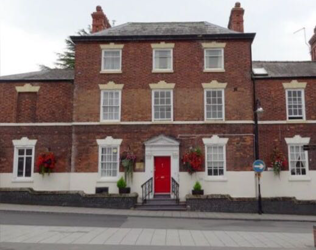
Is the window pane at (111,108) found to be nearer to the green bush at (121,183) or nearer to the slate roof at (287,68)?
the green bush at (121,183)

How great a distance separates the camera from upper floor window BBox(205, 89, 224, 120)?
71.6 ft

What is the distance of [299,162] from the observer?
21625mm

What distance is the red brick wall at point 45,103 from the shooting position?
22.8 meters

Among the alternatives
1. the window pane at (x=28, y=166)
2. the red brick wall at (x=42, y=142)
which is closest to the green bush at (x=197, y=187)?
the red brick wall at (x=42, y=142)

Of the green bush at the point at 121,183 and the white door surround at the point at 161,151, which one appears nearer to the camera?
the green bush at the point at 121,183

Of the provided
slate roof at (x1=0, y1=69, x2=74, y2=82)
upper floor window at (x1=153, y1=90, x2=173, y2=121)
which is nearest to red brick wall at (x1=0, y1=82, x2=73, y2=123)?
slate roof at (x1=0, y1=69, x2=74, y2=82)

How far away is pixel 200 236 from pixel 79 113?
12833mm

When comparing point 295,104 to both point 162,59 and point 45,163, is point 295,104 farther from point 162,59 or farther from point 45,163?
point 45,163

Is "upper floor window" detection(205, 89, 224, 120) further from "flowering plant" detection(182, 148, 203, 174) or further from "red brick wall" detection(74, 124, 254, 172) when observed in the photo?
"flowering plant" detection(182, 148, 203, 174)

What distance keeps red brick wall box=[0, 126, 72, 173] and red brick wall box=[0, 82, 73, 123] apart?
64 cm

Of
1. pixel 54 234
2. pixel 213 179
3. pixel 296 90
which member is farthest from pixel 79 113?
pixel 296 90

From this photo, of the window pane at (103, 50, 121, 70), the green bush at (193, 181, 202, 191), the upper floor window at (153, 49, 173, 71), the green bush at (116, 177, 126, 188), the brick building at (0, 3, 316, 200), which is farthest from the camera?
the window pane at (103, 50, 121, 70)

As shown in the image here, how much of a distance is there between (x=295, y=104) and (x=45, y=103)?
15.4m

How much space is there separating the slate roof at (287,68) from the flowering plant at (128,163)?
9.55 meters
